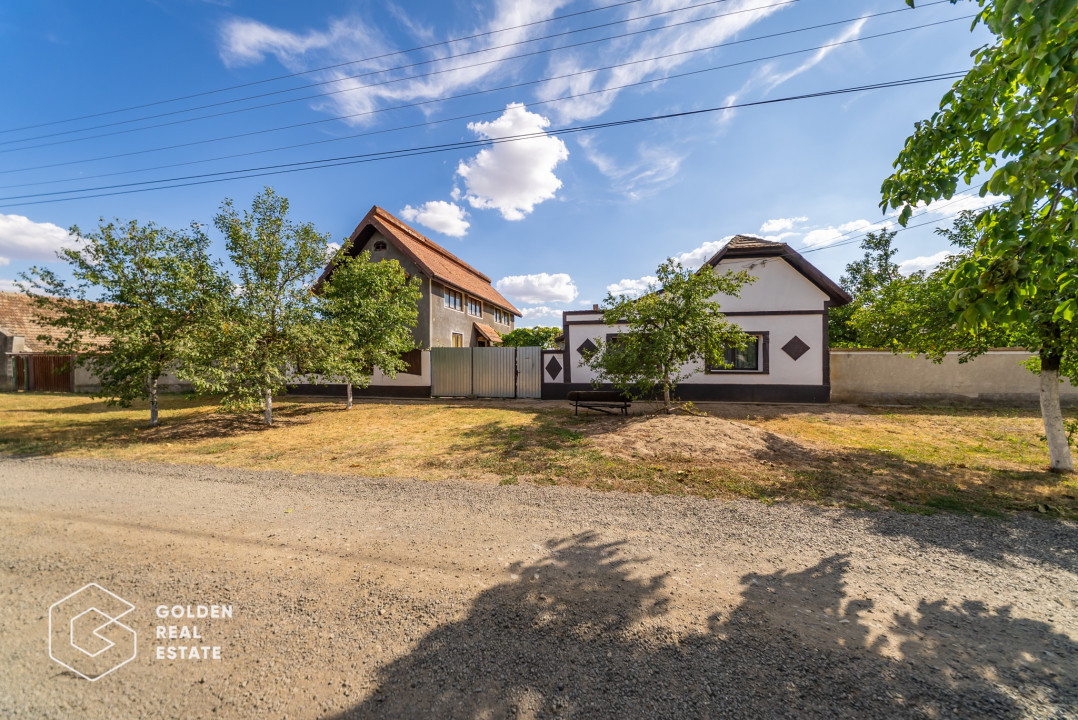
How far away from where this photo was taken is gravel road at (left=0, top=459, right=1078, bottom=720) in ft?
6.63

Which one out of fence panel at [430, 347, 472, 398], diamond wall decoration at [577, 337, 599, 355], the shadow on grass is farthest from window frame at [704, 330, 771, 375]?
the shadow on grass

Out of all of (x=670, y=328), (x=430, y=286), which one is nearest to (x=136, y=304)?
(x=430, y=286)

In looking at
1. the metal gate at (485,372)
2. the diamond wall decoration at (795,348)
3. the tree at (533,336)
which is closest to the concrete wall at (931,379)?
the diamond wall decoration at (795,348)

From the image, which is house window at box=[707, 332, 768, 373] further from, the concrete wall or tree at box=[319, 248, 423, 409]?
tree at box=[319, 248, 423, 409]

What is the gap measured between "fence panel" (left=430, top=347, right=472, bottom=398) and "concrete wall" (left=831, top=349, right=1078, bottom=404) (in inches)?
577

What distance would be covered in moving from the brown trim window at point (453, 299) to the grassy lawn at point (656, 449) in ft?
26.6

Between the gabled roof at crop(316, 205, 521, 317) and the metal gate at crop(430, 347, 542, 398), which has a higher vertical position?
the gabled roof at crop(316, 205, 521, 317)

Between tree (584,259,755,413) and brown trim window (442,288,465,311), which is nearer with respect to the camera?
tree (584,259,755,413)

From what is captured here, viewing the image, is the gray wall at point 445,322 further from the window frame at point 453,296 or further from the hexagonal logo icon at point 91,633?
the hexagonal logo icon at point 91,633

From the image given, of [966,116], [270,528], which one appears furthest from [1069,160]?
[270,528]

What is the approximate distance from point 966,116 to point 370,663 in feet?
22.0

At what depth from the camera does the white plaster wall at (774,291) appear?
1403 centimetres

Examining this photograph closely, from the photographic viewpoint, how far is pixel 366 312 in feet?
42.2

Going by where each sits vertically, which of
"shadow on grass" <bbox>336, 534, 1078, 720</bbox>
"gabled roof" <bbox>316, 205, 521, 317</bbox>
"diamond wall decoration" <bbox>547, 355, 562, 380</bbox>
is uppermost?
"gabled roof" <bbox>316, 205, 521, 317</bbox>
